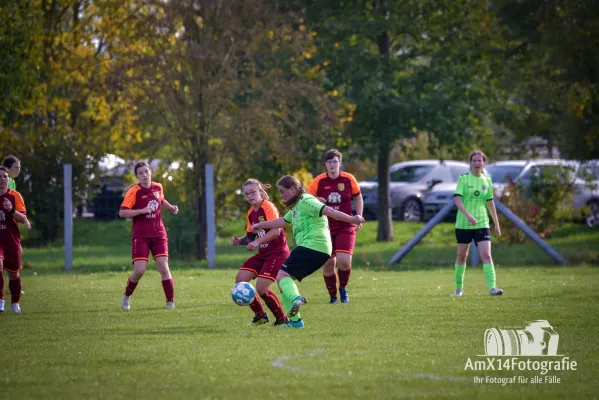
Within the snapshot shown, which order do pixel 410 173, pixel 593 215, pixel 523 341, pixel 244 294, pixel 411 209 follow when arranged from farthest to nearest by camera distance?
1. pixel 410 173
2. pixel 411 209
3. pixel 593 215
4. pixel 244 294
5. pixel 523 341

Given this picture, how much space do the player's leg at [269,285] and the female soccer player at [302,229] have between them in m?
0.32

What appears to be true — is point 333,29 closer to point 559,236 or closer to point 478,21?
point 478,21

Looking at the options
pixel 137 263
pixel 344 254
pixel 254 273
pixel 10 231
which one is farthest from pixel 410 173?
pixel 254 273

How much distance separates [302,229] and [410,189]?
864 inches

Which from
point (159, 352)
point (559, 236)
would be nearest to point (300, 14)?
point (559, 236)

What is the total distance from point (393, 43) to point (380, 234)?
5224 mm

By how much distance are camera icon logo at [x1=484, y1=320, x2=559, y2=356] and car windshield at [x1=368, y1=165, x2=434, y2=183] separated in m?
22.7

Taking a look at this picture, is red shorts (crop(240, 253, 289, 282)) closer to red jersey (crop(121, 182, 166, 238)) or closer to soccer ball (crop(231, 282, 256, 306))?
soccer ball (crop(231, 282, 256, 306))

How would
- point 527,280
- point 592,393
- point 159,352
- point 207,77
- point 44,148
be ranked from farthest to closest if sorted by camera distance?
point 44,148 < point 207,77 < point 527,280 < point 159,352 < point 592,393

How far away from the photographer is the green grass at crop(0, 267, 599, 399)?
295 inches

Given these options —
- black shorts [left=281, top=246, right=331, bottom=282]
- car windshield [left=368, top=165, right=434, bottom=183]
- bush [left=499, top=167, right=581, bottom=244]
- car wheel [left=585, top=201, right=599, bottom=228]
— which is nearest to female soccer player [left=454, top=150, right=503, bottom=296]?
black shorts [left=281, top=246, right=331, bottom=282]

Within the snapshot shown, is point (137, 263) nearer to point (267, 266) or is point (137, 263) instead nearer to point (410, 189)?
point (267, 266)

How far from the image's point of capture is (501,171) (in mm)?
31828

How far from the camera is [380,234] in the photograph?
2886 cm
